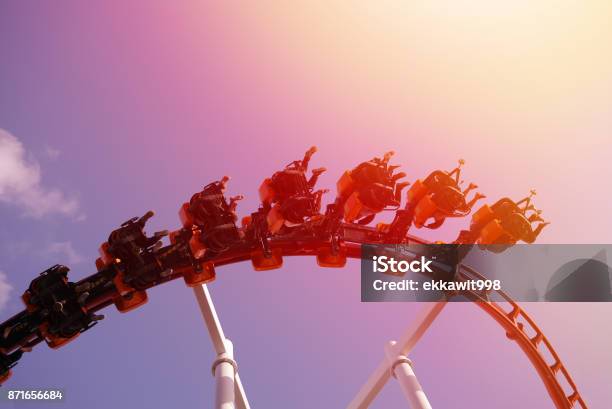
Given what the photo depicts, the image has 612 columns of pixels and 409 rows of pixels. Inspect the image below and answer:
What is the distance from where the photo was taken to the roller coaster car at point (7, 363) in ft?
22.3

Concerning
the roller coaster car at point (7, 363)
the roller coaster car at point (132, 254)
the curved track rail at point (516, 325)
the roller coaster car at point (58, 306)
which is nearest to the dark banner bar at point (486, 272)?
the curved track rail at point (516, 325)

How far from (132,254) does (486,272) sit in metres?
5.21

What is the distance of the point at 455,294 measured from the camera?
804cm

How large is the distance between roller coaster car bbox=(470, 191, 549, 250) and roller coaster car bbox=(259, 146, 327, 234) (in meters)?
2.66

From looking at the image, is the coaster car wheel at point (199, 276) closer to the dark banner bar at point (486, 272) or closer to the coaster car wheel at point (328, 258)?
the coaster car wheel at point (328, 258)

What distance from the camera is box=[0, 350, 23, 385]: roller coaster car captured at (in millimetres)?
6789

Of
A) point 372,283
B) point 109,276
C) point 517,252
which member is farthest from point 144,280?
point 517,252

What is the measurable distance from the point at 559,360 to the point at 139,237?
257 inches

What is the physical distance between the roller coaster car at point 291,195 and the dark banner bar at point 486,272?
139 cm

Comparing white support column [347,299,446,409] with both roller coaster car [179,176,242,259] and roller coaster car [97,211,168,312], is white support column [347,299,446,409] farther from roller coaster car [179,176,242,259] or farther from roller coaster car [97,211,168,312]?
roller coaster car [97,211,168,312]

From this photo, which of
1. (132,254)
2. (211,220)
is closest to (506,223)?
(211,220)

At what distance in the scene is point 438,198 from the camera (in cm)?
702

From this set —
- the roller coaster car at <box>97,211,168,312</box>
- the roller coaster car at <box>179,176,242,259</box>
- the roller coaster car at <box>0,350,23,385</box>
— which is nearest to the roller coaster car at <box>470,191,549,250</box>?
the roller coaster car at <box>179,176,242,259</box>

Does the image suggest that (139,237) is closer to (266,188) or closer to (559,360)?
(266,188)
